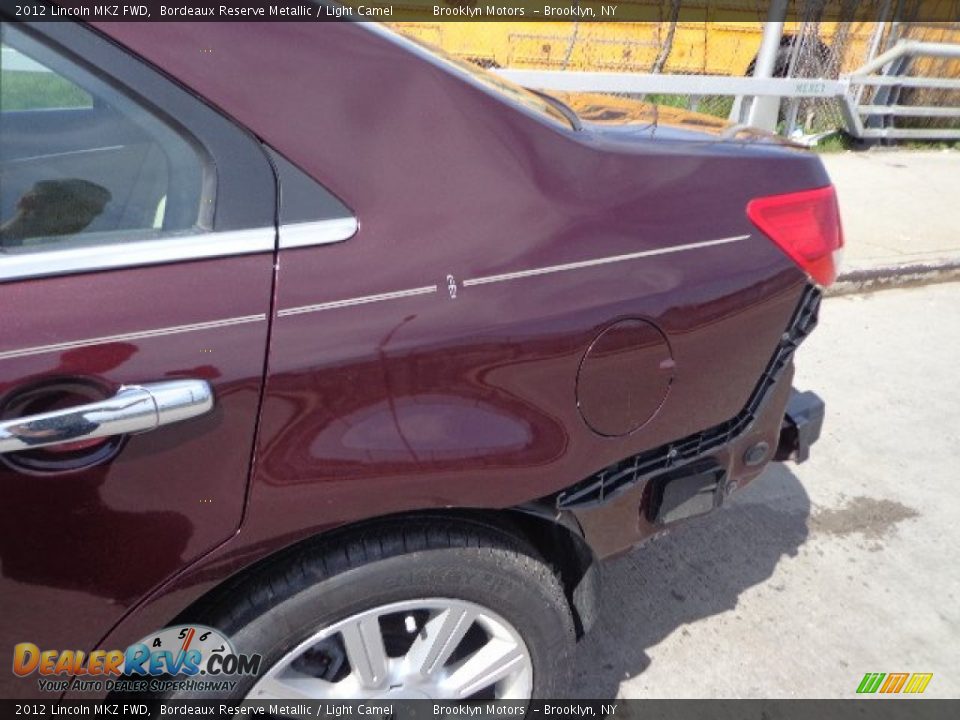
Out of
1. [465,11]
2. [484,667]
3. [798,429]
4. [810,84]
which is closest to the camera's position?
[484,667]

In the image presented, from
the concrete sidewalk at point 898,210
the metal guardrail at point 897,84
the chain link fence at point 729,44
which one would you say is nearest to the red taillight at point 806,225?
the concrete sidewalk at point 898,210

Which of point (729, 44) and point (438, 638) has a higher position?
point (729, 44)

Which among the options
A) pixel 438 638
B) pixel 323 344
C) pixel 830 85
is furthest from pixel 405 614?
pixel 830 85

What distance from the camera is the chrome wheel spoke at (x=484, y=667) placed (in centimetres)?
172

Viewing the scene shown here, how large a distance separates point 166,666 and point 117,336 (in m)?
0.64

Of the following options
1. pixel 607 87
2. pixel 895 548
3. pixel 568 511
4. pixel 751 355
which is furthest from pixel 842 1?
pixel 568 511

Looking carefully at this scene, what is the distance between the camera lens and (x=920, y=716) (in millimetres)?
2246

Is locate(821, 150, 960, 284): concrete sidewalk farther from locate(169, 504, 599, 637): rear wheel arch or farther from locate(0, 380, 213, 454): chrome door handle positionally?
locate(0, 380, 213, 454): chrome door handle

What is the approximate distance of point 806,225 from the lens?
75.7 inches

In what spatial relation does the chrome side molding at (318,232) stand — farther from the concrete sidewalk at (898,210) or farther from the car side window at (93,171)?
the concrete sidewalk at (898,210)

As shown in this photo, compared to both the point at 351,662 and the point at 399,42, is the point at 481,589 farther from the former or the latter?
the point at 399,42

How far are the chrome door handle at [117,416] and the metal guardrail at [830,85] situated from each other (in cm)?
381

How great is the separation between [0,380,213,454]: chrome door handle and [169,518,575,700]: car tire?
0.39 meters

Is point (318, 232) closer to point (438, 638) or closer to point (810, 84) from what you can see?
point (438, 638)
